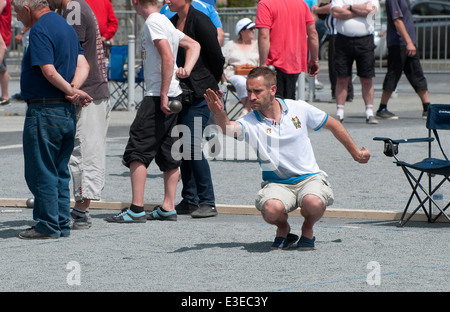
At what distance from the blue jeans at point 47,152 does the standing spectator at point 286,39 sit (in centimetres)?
374

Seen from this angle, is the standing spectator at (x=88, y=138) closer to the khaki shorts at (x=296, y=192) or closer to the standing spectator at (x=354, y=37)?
the khaki shorts at (x=296, y=192)

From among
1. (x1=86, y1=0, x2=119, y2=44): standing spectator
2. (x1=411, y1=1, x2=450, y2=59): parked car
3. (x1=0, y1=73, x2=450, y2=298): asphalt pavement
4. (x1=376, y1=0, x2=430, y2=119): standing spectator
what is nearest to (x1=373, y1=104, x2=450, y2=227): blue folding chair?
(x1=0, y1=73, x2=450, y2=298): asphalt pavement

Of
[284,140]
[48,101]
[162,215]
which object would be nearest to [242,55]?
[162,215]

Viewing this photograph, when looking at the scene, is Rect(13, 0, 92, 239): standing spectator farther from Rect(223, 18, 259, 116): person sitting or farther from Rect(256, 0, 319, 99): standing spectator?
Rect(223, 18, 259, 116): person sitting

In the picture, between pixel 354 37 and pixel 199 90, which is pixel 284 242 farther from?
pixel 354 37

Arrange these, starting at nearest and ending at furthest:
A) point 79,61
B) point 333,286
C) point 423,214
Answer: point 333,286 → point 79,61 → point 423,214

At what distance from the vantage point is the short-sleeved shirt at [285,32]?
421 inches

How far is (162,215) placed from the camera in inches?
319

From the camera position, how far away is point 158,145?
7996mm

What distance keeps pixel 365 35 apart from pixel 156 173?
4811mm

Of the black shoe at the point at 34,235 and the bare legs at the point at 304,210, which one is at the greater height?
the bare legs at the point at 304,210

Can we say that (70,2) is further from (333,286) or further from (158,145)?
(333,286)

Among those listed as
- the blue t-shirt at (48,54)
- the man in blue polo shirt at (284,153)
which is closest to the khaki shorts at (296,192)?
the man in blue polo shirt at (284,153)
